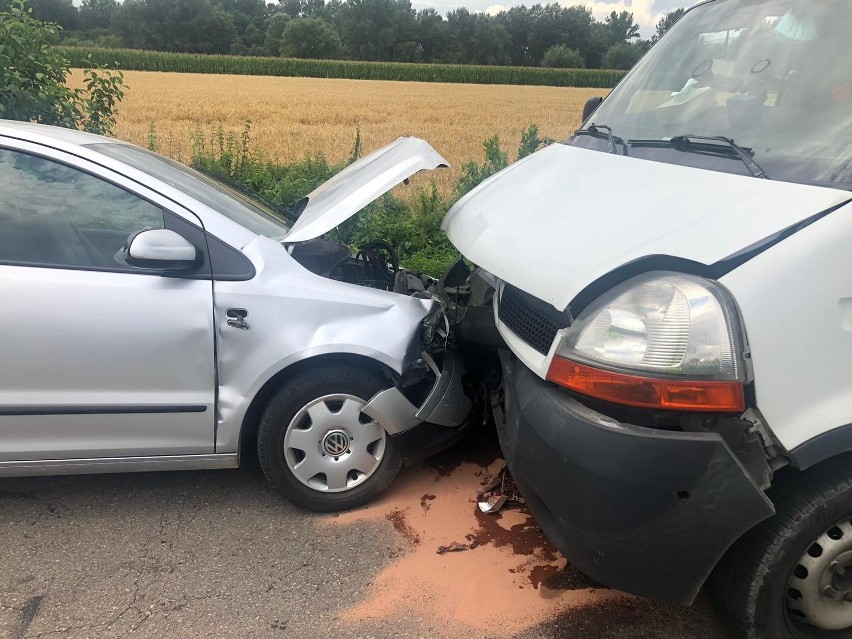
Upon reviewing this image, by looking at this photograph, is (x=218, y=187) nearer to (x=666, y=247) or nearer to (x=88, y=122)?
(x=666, y=247)

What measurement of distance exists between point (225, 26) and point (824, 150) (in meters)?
79.9

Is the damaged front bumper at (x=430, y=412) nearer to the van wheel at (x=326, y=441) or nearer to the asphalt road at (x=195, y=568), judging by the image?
the van wheel at (x=326, y=441)

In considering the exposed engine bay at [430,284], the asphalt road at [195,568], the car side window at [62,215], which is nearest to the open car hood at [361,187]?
the exposed engine bay at [430,284]

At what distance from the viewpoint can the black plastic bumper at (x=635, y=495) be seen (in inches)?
69.9

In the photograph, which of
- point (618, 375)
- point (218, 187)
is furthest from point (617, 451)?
point (218, 187)

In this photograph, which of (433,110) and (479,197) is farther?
(433,110)

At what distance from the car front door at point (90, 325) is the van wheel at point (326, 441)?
307 millimetres

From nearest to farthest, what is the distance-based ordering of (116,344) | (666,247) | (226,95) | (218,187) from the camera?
(666,247)
(116,344)
(218,187)
(226,95)

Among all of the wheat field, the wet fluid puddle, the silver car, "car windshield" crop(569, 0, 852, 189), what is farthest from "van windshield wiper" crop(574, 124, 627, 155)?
the wheat field

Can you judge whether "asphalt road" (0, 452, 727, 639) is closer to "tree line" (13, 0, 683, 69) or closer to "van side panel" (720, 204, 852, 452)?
"van side panel" (720, 204, 852, 452)

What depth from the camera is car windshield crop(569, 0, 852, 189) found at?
2.17 m

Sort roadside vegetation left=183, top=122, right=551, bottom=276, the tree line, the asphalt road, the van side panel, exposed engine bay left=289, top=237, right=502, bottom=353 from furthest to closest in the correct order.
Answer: the tree line → roadside vegetation left=183, top=122, right=551, bottom=276 → exposed engine bay left=289, top=237, right=502, bottom=353 → the asphalt road → the van side panel

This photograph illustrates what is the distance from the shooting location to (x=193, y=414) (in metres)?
2.83

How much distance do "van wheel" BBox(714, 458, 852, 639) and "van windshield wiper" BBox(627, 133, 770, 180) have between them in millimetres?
979
